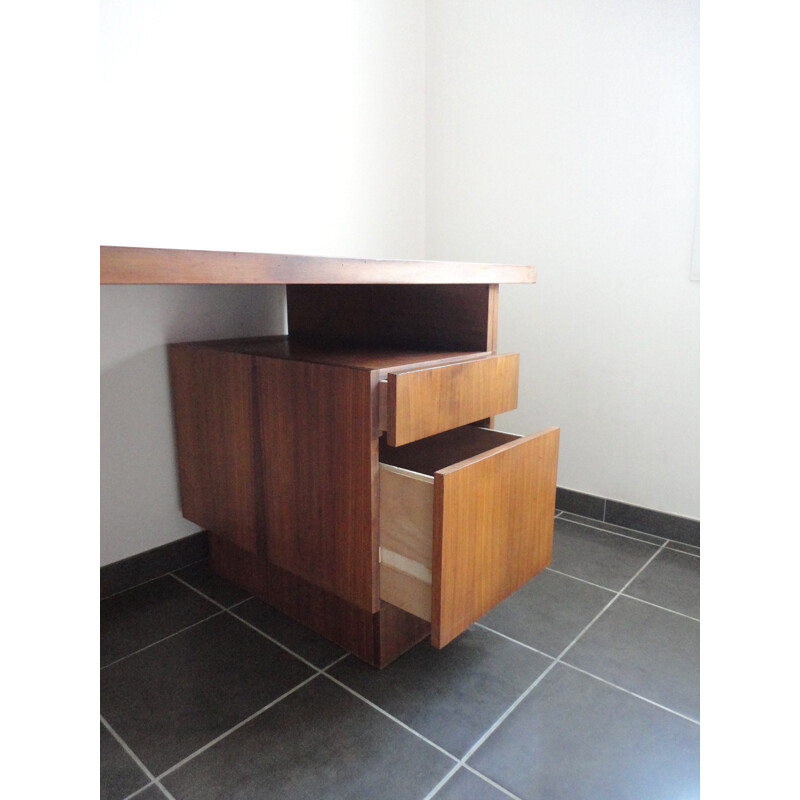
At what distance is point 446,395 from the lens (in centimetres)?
103

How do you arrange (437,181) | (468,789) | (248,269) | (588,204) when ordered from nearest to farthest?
(248,269) → (468,789) → (588,204) → (437,181)

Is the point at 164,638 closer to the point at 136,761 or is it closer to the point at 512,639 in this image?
the point at 136,761

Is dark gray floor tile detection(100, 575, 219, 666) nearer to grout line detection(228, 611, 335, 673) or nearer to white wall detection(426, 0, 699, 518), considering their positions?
grout line detection(228, 611, 335, 673)

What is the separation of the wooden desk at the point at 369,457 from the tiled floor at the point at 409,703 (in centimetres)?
10

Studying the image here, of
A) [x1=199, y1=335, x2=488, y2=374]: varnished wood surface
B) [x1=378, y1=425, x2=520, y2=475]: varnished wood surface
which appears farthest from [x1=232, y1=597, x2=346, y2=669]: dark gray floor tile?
[x1=199, y1=335, x2=488, y2=374]: varnished wood surface

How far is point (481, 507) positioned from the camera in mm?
954

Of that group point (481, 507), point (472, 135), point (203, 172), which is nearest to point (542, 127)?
Result: point (472, 135)

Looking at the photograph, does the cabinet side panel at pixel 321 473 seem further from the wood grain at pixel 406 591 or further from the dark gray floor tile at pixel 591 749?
the dark gray floor tile at pixel 591 749

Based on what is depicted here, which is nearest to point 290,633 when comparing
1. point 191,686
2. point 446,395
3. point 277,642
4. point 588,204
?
point 277,642

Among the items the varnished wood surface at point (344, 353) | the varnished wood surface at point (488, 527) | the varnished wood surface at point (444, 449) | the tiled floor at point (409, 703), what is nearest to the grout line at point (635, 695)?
the tiled floor at point (409, 703)

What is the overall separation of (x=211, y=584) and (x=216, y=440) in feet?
1.14

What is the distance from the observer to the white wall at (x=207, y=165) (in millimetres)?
1265
